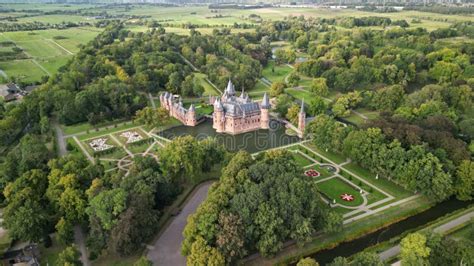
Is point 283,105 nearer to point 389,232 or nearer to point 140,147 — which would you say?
point 140,147

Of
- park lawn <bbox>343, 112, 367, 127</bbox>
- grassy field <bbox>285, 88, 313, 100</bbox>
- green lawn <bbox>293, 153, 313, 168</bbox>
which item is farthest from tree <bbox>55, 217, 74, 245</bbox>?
grassy field <bbox>285, 88, 313, 100</bbox>

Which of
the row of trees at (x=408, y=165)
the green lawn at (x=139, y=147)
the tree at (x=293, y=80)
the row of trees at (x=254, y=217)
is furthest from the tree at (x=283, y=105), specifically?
the row of trees at (x=254, y=217)

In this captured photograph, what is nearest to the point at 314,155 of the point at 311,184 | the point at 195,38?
the point at 311,184

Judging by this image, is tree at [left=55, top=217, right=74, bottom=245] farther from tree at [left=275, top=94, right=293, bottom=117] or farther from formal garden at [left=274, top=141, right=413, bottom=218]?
tree at [left=275, top=94, right=293, bottom=117]

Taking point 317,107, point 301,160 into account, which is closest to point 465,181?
point 301,160

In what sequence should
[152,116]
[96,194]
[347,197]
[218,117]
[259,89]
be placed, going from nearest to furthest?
[96,194] → [347,197] → [152,116] → [218,117] → [259,89]

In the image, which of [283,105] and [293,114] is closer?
[293,114]

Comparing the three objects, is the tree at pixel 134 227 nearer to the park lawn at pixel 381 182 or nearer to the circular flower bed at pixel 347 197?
A: the circular flower bed at pixel 347 197
